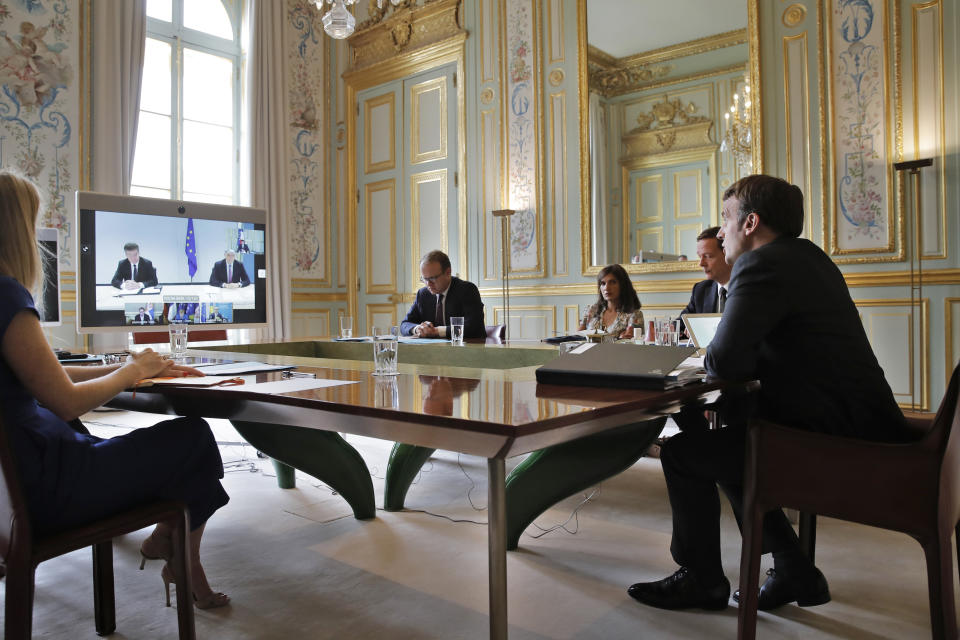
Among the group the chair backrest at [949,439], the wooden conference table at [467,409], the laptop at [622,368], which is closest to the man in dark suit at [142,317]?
the wooden conference table at [467,409]

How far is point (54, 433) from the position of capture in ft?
4.56

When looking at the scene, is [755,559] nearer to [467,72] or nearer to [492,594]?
[492,594]

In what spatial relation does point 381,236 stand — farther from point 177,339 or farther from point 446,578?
point 446,578

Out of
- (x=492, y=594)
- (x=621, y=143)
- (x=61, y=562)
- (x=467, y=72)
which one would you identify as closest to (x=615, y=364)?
(x=492, y=594)

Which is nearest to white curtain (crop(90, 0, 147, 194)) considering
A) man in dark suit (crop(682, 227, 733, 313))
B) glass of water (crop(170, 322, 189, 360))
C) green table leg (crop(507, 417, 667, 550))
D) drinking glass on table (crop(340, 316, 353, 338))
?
drinking glass on table (crop(340, 316, 353, 338))

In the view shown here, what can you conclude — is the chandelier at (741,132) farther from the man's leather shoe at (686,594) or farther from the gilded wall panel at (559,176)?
the man's leather shoe at (686,594)

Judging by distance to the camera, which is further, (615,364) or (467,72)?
(467,72)

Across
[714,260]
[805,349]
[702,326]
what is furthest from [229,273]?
[805,349]

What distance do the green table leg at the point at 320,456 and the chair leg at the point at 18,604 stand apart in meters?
1.26

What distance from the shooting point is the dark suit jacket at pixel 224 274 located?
308cm

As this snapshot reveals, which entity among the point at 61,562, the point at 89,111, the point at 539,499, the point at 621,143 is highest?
the point at 89,111

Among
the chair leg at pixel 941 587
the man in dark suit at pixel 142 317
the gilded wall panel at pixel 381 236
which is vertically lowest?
the chair leg at pixel 941 587

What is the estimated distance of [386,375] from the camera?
1.75m

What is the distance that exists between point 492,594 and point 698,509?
34.3 inches
